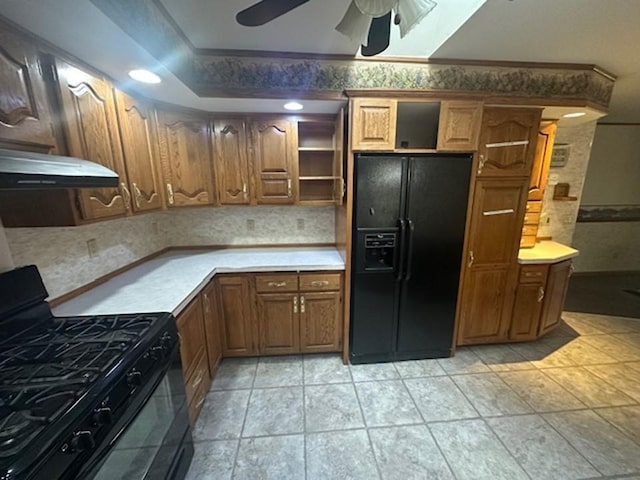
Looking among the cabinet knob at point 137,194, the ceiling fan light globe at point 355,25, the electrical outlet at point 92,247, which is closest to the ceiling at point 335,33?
the ceiling fan light globe at point 355,25

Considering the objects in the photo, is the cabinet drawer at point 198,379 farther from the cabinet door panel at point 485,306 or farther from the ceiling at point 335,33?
the cabinet door panel at point 485,306

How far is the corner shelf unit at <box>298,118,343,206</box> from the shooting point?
2.54 meters

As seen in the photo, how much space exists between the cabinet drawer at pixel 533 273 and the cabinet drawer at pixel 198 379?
2.85 m

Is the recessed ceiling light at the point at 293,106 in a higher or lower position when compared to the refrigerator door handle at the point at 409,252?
higher

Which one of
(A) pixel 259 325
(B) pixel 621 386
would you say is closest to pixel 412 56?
(A) pixel 259 325

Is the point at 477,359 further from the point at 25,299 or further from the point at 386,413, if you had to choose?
the point at 25,299

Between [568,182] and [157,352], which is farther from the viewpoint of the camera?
[568,182]

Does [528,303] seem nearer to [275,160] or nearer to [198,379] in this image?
[275,160]

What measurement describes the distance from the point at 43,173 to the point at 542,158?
366 centimetres

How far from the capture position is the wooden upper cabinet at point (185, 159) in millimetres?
2182

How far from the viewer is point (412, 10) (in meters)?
1.09

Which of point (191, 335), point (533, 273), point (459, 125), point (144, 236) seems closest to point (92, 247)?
point (144, 236)

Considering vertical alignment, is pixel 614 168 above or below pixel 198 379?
above

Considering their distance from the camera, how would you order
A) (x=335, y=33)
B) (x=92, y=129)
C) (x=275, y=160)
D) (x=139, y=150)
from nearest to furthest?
1. (x=92, y=129)
2. (x=335, y=33)
3. (x=139, y=150)
4. (x=275, y=160)
